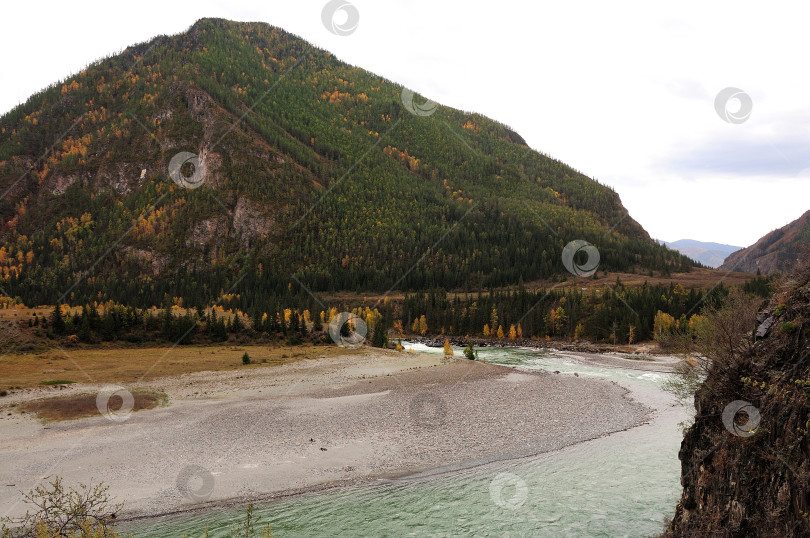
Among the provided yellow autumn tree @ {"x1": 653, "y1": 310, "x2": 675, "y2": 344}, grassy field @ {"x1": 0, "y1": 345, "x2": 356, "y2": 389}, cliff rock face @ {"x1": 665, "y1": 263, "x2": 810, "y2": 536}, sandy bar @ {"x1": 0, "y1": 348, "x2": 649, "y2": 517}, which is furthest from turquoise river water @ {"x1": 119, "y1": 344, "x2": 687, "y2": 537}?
yellow autumn tree @ {"x1": 653, "y1": 310, "x2": 675, "y2": 344}

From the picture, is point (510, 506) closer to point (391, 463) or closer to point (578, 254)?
point (391, 463)

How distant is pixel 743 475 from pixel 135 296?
161226 millimetres

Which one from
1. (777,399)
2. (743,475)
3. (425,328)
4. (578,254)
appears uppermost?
(578,254)

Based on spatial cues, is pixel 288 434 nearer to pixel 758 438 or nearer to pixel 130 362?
pixel 758 438

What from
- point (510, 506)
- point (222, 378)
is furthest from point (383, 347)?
point (510, 506)

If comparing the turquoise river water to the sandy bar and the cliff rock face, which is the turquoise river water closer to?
the sandy bar

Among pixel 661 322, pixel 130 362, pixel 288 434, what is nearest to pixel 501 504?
pixel 288 434

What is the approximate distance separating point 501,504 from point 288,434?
13.7m

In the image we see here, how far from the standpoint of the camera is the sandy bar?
66.6 feet

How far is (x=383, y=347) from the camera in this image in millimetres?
76938

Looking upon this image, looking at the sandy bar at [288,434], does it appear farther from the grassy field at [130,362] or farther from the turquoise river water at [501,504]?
the grassy field at [130,362]

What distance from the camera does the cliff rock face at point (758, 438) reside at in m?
8.99

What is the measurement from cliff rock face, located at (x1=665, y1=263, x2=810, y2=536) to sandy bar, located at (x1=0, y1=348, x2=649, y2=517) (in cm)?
1325

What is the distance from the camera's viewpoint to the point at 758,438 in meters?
10.0
